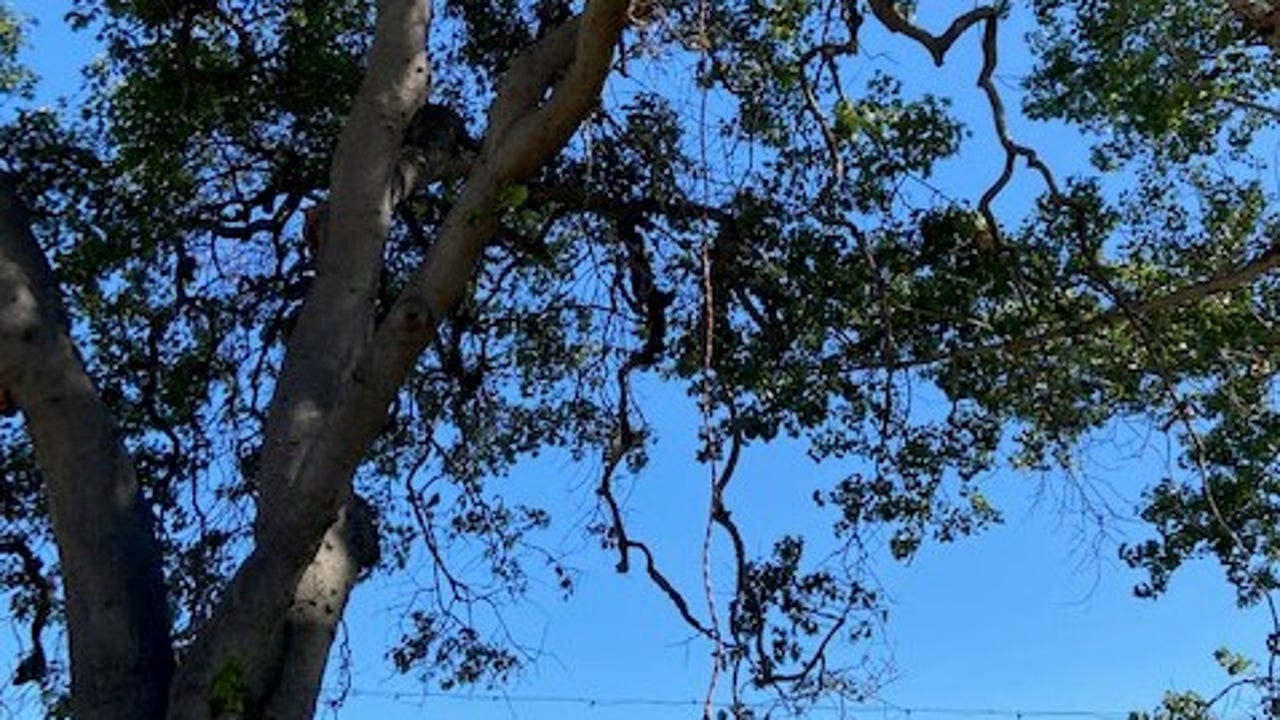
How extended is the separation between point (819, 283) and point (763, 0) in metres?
1.12

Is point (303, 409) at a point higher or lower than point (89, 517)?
higher

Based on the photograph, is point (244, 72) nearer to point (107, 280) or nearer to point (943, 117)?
point (107, 280)

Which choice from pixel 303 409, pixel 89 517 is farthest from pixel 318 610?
pixel 89 517

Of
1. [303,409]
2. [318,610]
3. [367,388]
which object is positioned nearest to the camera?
[367,388]

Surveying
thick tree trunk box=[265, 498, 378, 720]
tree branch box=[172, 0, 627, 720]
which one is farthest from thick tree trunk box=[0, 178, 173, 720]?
thick tree trunk box=[265, 498, 378, 720]

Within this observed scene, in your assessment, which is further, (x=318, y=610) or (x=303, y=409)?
(x=303, y=409)

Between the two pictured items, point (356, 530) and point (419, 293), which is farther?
point (356, 530)

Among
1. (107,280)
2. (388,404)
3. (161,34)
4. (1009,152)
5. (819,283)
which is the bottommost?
(388,404)

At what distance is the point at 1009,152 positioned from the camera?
5008 millimetres

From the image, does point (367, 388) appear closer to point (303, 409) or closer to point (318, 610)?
point (303, 409)

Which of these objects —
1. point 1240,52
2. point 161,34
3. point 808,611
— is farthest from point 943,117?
point 161,34

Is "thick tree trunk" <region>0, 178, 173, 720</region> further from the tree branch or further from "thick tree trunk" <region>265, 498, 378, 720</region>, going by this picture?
"thick tree trunk" <region>265, 498, 378, 720</region>

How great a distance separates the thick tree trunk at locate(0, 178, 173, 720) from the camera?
455 centimetres

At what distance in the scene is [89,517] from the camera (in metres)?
4.66
